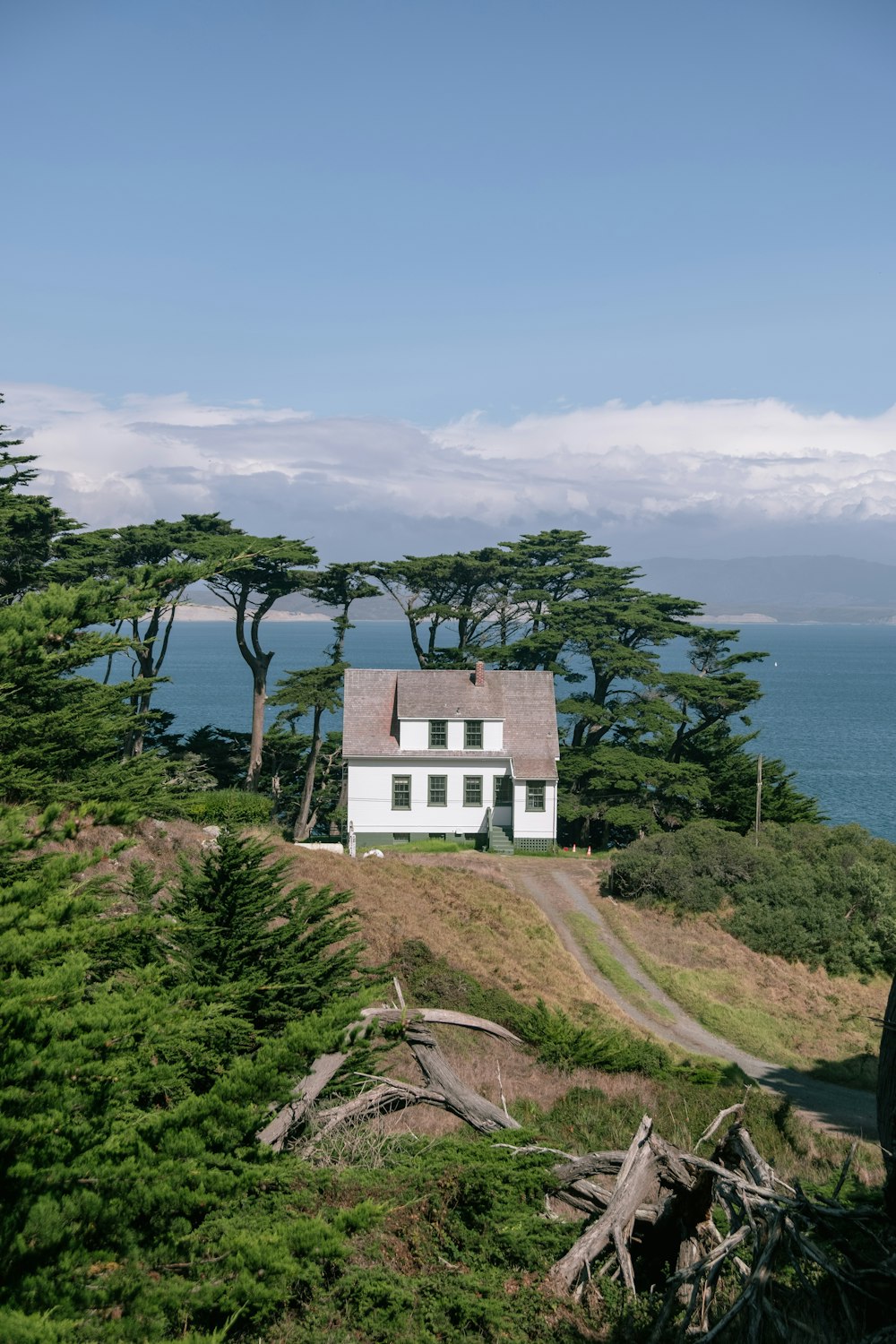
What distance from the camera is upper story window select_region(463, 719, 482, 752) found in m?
37.6

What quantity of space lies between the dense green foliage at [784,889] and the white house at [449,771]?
4.71m

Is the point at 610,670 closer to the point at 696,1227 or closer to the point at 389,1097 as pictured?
the point at 389,1097

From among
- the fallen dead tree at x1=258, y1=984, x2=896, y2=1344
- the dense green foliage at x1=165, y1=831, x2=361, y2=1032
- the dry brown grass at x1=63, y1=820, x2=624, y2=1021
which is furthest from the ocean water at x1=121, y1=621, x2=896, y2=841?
the fallen dead tree at x1=258, y1=984, x2=896, y2=1344

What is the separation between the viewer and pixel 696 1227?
7852 millimetres

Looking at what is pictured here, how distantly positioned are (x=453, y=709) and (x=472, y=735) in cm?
119

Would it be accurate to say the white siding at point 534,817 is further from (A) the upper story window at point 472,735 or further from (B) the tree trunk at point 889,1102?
(B) the tree trunk at point 889,1102

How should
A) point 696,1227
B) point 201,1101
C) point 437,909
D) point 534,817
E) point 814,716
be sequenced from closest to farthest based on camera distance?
1. point 696,1227
2. point 201,1101
3. point 437,909
4. point 534,817
5. point 814,716

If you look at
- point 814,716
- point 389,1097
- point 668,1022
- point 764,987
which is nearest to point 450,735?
point 764,987

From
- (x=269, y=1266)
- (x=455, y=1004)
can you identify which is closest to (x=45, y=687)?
(x=269, y=1266)

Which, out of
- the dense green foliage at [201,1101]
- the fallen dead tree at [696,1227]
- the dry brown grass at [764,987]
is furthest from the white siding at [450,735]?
the fallen dead tree at [696,1227]

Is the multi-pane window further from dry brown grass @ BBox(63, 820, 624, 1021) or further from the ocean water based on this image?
the ocean water

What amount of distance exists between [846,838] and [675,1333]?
30.5m

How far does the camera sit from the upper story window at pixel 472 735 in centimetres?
3759

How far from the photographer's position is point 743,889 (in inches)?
1222
